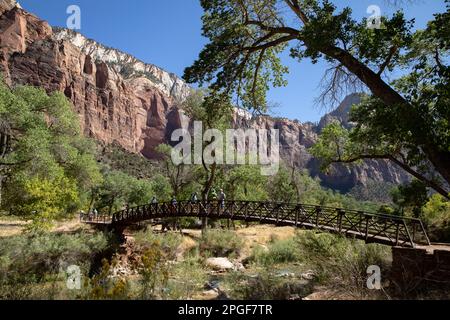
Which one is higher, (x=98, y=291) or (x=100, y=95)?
(x=100, y=95)

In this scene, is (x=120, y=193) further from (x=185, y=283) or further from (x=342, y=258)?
(x=342, y=258)

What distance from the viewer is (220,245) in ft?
76.4

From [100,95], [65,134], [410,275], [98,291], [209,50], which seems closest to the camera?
[98,291]

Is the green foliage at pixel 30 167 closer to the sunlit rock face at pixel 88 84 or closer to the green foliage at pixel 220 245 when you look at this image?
the green foliage at pixel 220 245

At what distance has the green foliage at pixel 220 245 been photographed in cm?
2308

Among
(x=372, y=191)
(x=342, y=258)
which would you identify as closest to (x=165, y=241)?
(x=342, y=258)

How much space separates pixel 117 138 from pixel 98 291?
131 meters

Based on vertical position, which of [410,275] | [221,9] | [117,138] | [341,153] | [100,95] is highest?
[100,95]

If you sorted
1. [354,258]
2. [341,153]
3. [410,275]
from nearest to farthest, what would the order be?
[410,275] < [354,258] < [341,153]

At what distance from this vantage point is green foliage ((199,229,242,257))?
23.1 metres
